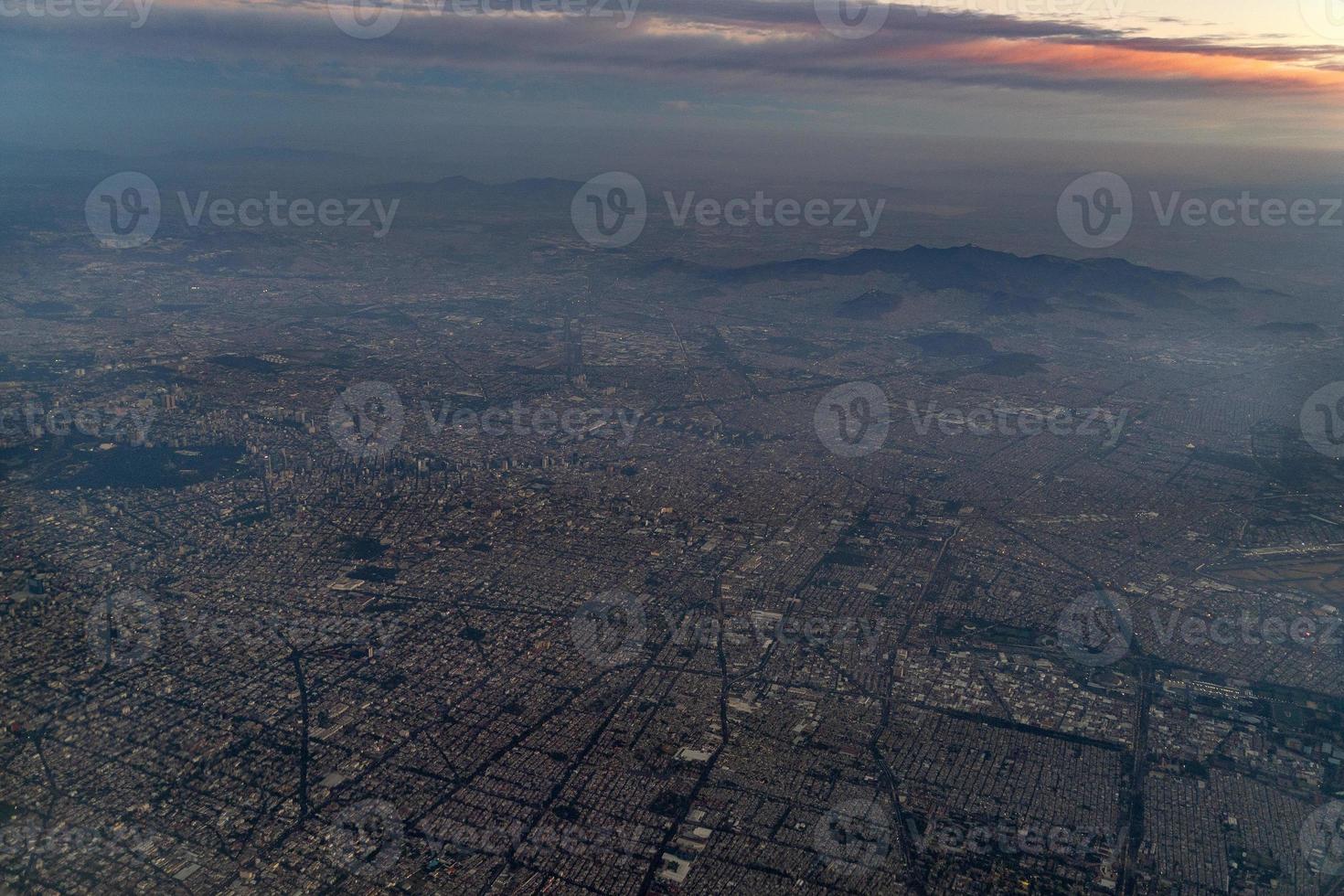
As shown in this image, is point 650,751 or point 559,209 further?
point 559,209

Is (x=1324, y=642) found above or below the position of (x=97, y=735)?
above

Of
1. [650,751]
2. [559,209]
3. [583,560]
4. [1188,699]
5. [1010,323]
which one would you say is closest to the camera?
[650,751]

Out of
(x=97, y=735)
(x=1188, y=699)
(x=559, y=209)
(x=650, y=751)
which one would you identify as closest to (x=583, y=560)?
(x=650, y=751)

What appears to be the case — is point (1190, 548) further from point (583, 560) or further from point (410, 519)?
point (410, 519)

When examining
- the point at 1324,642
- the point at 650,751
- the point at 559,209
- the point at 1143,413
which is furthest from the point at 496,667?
the point at 559,209

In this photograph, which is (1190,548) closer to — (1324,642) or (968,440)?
(1324,642)

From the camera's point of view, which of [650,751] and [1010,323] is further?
[1010,323]

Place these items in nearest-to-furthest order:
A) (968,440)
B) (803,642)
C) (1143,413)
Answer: (803,642) < (968,440) < (1143,413)

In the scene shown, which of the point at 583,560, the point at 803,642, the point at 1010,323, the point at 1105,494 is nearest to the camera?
the point at 803,642

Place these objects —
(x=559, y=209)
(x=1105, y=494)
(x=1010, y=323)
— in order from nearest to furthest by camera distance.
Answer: (x=1105, y=494), (x=1010, y=323), (x=559, y=209)
